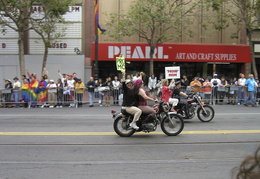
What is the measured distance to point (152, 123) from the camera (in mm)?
7523

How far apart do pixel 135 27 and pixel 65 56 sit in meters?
6.82

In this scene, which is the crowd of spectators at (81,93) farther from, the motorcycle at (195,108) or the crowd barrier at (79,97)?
the motorcycle at (195,108)

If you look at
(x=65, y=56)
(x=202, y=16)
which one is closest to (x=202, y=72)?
(x=202, y=16)

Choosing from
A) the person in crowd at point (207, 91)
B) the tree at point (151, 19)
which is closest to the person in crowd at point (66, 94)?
the tree at point (151, 19)

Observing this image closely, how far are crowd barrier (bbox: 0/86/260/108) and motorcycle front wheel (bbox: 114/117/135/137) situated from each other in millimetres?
6990

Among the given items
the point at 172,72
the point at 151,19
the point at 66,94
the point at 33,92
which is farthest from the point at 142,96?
the point at 151,19

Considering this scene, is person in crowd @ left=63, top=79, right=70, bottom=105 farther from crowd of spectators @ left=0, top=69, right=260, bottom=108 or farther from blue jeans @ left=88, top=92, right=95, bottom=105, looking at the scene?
blue jeans @ left=88, top=92, right=95, bottom=105

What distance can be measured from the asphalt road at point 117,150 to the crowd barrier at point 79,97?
5.43m

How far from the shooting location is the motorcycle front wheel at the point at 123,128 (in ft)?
24.7

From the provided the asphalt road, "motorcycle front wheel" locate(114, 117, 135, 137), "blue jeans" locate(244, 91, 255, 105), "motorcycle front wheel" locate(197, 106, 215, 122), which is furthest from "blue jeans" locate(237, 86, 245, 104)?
"motorcycle front wheel" locate(114, 117, 135, 137)

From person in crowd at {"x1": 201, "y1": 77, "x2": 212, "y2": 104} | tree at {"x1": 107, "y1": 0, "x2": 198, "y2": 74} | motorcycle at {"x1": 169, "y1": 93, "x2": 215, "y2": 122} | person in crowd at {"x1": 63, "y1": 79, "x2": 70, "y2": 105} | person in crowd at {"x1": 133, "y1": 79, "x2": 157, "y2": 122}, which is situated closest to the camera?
person in crowd at {"x1": 133, "y1": 79, "x2": 157, "y2": 122}

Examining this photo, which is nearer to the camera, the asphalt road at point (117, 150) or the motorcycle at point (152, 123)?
the asphalt road at point (117, 150)

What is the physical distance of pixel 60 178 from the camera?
451cm

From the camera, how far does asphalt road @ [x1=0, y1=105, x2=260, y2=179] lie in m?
4.84
